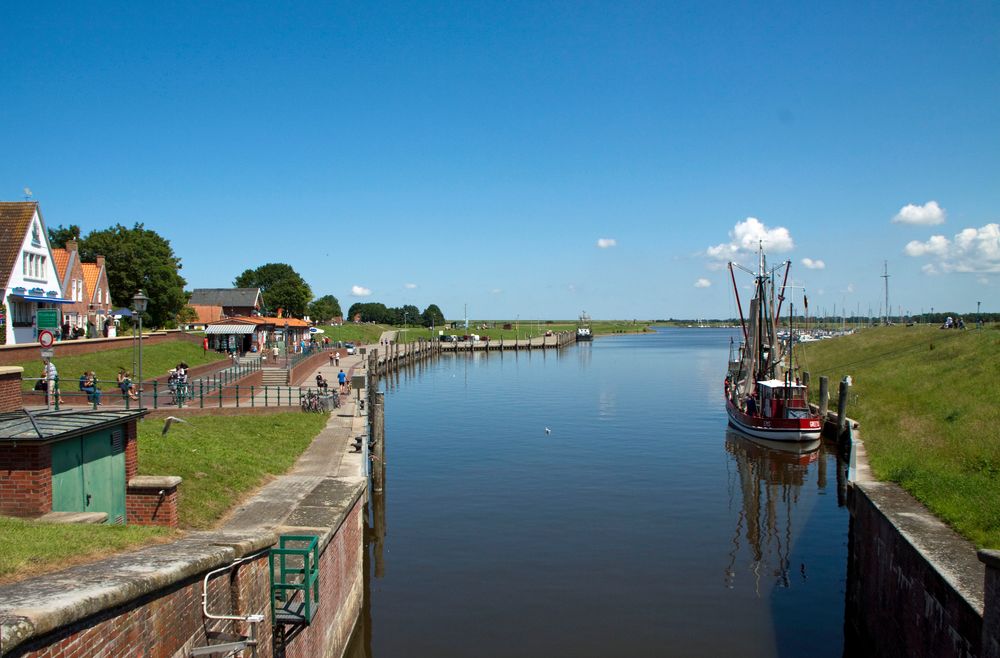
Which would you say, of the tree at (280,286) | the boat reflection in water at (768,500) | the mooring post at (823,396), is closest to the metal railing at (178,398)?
the boat reflection in water at (768,500)

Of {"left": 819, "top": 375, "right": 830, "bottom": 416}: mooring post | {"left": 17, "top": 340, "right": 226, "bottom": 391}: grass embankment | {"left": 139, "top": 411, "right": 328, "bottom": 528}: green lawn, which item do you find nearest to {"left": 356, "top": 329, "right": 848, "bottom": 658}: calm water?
{"left": 819, "top": 375, "right": 830, "bottom": 416}: mooring post

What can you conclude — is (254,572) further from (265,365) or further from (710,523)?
(265,365)

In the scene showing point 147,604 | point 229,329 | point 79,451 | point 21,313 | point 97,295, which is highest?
point 97,295

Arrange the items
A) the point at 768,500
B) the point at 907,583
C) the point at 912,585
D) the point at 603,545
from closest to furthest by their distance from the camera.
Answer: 1. the point at 912,585
2. the point at 907,583
3. the point at 603,545
4. the point at 768,500

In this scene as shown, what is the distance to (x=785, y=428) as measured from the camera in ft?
117

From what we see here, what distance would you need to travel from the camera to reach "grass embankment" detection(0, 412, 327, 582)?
8305 mm

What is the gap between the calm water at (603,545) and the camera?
54.3 feet

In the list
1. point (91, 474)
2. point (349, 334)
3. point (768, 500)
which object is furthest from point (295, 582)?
point (349, 334)

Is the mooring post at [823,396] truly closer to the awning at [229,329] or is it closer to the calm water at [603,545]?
the calm water at [603,545]

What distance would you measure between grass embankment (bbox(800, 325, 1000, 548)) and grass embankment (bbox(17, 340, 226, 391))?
80.8ft

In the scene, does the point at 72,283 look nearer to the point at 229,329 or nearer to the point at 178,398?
the point at 229,329

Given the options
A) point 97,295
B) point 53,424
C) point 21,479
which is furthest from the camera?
point 97,295

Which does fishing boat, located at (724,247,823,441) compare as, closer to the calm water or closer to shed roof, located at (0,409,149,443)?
the calm water

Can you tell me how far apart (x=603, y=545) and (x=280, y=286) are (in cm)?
10749
